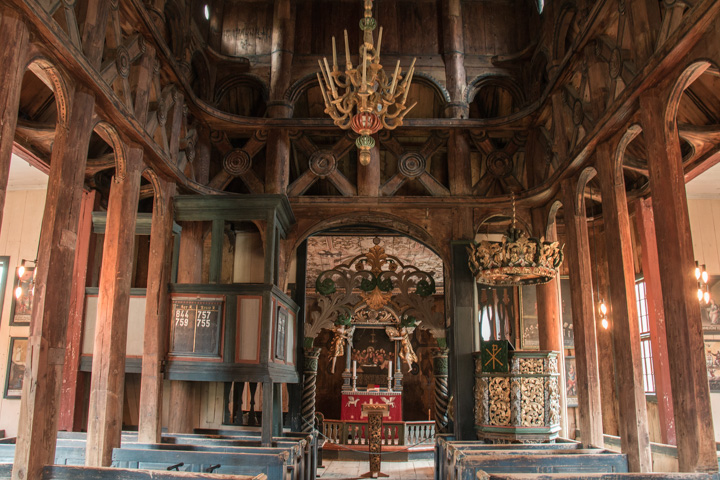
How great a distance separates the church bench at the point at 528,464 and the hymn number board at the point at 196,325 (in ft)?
Result: 13.0

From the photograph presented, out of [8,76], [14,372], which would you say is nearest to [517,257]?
[8,76]

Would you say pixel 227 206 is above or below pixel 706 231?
below

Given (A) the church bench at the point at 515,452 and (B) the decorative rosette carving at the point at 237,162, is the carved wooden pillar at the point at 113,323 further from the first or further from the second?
(A) the church bench at the point at 515,452

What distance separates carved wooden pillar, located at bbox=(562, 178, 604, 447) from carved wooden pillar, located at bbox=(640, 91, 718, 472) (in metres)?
2.50

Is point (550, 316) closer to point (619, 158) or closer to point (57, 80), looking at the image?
point (619, 158)

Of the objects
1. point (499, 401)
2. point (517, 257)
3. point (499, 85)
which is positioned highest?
point (499, 85)

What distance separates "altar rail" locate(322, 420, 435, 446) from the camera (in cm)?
1420

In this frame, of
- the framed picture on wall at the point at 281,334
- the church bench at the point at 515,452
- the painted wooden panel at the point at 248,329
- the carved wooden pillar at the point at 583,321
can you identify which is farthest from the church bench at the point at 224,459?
the carved wooden pillar at the point at 583,321

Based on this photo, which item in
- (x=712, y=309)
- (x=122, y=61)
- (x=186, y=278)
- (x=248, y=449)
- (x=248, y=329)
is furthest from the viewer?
(x=712, y=309)

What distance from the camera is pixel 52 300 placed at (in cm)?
561

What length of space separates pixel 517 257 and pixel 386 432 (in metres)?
7.41

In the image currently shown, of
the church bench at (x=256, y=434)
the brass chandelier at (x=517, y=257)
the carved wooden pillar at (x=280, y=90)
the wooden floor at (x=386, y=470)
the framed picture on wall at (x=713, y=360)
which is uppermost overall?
the carved wooden pillar at (x=280, y=90)

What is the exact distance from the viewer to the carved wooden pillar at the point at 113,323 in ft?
22.2

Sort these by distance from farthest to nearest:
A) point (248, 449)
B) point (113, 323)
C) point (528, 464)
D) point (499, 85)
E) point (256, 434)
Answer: point (499, 85) < point (256, 434) < point (113, 323) < point (248, 449) < point (528, 464)
